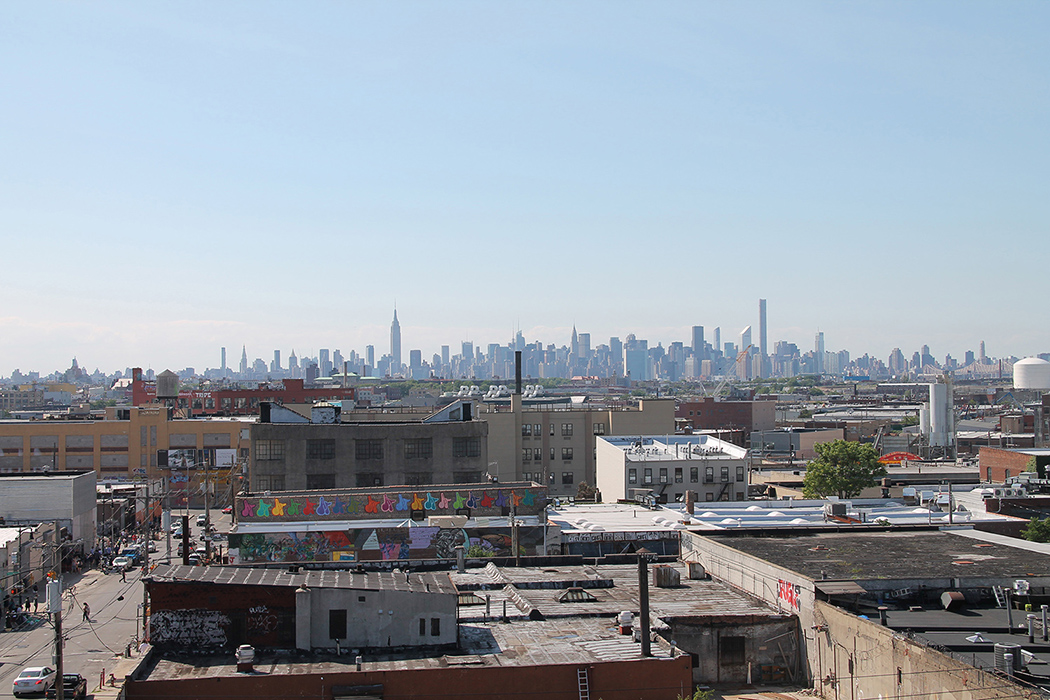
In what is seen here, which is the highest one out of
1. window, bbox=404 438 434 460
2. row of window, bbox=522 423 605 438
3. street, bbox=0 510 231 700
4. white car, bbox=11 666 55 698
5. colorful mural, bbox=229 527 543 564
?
window, bbox=404 438 434 460

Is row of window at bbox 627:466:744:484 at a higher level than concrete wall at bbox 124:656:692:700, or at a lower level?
lower

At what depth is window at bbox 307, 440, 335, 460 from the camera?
5041 centimetres

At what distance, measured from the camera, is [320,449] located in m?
50.5

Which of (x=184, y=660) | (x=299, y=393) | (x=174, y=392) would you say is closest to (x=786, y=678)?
(x=184, y=660)

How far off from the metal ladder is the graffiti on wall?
25.8 feet

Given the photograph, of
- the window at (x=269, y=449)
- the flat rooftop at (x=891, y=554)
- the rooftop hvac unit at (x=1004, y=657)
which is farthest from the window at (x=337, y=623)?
the window at (x=269, y=449)

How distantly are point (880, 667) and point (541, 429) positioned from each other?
192 feet

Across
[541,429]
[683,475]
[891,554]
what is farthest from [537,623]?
[541,429]

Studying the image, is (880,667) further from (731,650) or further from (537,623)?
(537,623)

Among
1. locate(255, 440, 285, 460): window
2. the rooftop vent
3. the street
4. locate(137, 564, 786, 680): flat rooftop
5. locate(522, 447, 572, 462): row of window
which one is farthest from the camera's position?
locate(522, 447, 572, 462): row of window

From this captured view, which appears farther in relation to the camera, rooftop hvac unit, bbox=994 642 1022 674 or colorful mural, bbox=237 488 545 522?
colorful mural, bbox=237 488 545 522

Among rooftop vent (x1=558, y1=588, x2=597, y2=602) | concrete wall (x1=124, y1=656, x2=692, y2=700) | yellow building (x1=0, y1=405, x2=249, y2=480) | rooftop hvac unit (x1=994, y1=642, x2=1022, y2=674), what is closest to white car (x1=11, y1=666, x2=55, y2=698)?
concrete wall (x1=124, y1=656, x2=692, y2=700)

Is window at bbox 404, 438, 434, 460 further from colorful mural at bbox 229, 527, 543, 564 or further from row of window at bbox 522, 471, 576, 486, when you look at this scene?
row of window at bbox 522, 471, 576, 486

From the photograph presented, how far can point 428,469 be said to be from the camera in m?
51.5
